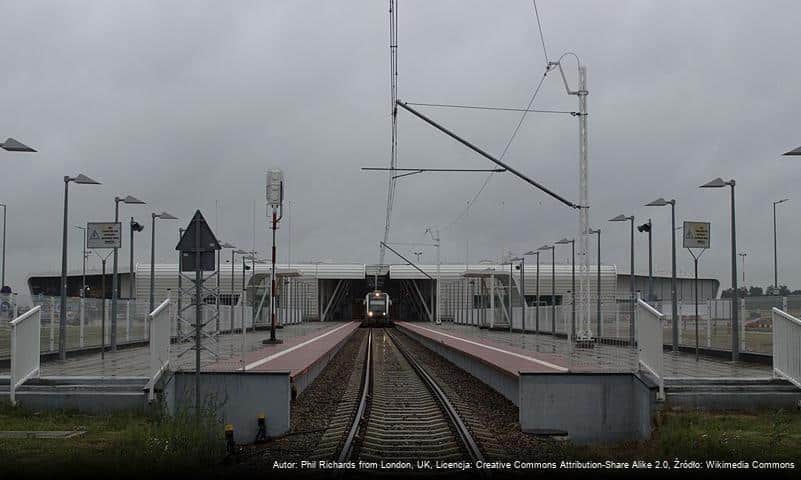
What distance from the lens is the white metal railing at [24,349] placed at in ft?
43.2

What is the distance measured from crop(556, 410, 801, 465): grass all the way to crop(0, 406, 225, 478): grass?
4553mm

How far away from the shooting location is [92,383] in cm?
1366

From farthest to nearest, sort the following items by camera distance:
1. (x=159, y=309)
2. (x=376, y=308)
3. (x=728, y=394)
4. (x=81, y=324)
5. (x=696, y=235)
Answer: (x=376, y=308) < (x=81, y=324) < (x=696, y=235) < (x=159, y=309) < (x=728, y=394)

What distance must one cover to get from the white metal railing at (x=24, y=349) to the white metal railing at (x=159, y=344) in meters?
2.09

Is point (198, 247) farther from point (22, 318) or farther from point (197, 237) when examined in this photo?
point (22, 318)

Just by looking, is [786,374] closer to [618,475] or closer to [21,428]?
[618,475]

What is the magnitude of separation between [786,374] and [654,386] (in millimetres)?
2609

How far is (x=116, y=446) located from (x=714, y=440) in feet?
24.3

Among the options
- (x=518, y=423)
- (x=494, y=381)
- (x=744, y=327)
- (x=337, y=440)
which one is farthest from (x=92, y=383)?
(x=744, y=327)

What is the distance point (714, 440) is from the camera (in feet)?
34.4

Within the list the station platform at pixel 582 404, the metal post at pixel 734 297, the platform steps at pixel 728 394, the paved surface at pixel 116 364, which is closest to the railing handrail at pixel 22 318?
the paved surface at pixel 116 364

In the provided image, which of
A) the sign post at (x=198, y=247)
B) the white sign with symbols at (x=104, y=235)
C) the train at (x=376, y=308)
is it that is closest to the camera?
the sign post at (x=198, y=247)

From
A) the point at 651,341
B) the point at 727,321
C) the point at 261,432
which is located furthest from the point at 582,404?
the point at 727,321

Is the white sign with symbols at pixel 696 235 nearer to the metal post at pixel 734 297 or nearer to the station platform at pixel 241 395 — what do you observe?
the metal post at pixel 734 297
